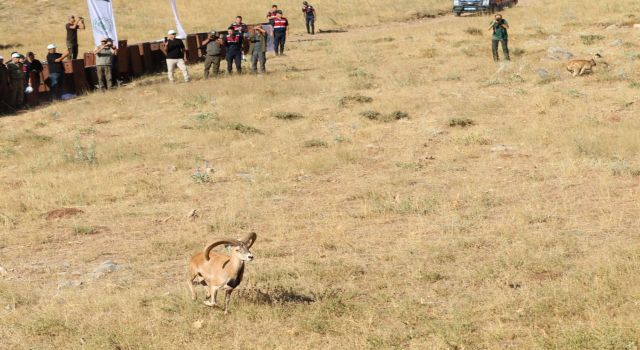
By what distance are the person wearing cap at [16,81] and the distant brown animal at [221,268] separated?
49.0 ft

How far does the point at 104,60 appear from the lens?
23.1 m

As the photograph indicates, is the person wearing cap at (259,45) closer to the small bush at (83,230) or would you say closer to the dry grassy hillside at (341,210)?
the dry grassy hillside at (341,210)

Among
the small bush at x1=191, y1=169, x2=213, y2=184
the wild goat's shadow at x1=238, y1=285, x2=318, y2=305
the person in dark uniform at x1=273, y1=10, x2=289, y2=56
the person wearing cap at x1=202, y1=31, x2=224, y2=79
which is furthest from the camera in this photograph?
the person in dark uniform at x1=273, y1=10, x2=289, y2=56

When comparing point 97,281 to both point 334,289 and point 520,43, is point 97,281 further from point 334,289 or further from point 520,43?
point 520,43

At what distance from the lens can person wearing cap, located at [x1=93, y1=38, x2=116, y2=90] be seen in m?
22.7

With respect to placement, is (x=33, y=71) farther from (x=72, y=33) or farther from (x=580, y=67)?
(x=580, y=67)

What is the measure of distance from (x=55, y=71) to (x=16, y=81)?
1710mm

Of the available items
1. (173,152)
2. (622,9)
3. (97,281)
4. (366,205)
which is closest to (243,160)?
(173,152)

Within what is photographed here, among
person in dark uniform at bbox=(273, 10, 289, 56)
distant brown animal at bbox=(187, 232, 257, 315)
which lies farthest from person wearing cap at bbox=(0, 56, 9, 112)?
distant brown animal at bbox=(187, 232, 257, 315)

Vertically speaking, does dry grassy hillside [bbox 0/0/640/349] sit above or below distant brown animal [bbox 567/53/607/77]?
below

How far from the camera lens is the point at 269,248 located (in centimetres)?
1006

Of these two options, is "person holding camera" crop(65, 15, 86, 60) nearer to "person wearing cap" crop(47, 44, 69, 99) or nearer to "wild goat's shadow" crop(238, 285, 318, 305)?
"person wearing cap" crop(47, 44, 69, 99)

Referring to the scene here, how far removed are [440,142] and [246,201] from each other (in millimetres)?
4938

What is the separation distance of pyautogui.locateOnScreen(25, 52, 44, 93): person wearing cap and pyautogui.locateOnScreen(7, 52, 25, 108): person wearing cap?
47cm
